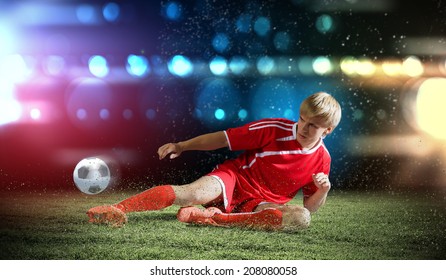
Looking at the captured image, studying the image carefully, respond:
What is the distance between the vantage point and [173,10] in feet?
7.76

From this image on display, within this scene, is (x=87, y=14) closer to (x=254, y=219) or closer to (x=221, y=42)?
(x=221, y=42)

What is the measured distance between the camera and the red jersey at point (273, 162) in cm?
205

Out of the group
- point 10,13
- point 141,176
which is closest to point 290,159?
point 141,176

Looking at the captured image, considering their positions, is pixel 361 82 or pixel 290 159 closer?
pixel 290 159

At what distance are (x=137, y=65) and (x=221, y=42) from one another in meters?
0.34

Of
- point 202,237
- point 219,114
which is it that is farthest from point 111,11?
point 202,237

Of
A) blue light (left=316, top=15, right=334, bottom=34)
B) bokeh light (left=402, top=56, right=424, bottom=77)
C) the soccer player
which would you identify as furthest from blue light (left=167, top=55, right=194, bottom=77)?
bokeh light (left=402, top=56, right=424, bottom=77)

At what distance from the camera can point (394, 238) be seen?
2014mm

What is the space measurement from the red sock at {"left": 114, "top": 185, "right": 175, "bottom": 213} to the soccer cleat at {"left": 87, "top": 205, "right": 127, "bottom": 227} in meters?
0.04

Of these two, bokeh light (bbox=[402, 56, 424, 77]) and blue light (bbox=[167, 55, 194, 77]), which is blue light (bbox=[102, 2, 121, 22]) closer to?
blue light (bbox=[167, 55, 194, 77])

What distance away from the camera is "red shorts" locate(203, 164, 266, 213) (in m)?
2.04

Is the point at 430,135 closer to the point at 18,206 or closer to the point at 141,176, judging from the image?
the point at 141,176

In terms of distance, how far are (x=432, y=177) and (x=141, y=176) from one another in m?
1.14

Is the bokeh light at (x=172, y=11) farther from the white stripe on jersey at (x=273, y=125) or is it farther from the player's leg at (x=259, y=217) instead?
the player's leg at (x=259, y=217)
